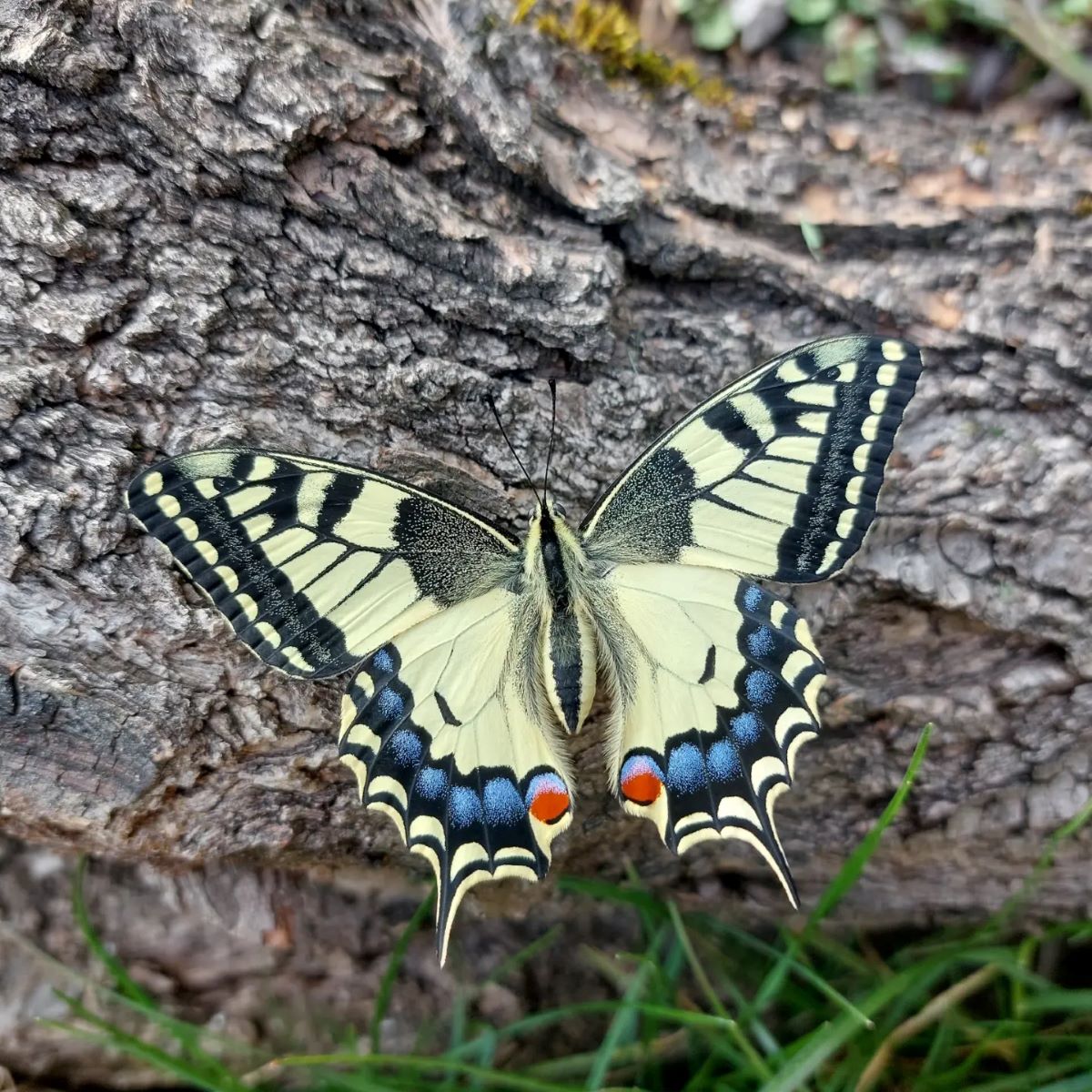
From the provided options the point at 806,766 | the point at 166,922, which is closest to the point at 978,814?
the point at 806,766

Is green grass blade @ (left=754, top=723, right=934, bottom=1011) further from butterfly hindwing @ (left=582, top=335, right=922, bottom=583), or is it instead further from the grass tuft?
butterfly hindwing @ (left=582, top=335, right=922, bottom=583)

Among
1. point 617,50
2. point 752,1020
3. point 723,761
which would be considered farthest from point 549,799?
point 617,50

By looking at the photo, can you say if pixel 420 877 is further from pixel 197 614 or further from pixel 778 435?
pixel 778 435

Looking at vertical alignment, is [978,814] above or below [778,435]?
below

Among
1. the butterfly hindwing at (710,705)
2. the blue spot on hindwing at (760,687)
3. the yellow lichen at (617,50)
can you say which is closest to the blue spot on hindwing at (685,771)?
the butterfly hindwing at (710,705)

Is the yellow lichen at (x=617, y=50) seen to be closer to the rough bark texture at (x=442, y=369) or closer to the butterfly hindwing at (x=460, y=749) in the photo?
the rough bark texture at (x=442, y=369)

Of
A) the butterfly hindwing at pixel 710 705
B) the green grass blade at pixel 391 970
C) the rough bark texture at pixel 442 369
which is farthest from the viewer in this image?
the green grass blade at pixel 391 970
